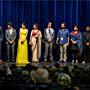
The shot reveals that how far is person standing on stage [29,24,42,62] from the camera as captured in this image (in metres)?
12.8

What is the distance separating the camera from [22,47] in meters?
13.0

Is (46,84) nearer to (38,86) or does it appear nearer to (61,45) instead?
(38,86)

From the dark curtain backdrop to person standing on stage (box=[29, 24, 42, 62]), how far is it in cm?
89

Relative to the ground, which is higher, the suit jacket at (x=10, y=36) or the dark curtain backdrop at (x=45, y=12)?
the dark curtain backdrop at (x=45, y=12)

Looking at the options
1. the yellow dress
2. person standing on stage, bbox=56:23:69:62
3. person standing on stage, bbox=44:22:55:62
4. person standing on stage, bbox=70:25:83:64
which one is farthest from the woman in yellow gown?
person standing on stage, bbox=70:25:83:64

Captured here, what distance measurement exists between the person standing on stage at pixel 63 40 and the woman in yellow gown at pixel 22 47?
1122 mm

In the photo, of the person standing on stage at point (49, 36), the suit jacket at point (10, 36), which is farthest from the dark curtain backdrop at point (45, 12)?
the suit jacket at point (10, 36)

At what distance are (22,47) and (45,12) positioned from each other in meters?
1.77

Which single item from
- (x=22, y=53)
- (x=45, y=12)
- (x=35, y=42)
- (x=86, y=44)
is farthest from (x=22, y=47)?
(x=86, y=44)

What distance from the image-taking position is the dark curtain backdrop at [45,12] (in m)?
13.8

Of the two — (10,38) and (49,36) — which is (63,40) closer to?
(49,36)

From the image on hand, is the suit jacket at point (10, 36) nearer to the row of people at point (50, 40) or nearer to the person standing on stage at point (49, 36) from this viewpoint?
the row of people at point (50, 40)

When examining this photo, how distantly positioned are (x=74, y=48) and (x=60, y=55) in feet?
1.89

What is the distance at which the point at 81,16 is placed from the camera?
1383 centimetres
